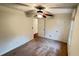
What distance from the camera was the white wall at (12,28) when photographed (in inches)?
104

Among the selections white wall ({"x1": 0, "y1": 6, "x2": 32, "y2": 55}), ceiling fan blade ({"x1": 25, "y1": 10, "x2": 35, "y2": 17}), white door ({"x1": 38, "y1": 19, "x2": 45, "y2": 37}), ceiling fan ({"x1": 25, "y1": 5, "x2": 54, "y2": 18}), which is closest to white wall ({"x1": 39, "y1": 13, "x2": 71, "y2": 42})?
white door ({"x1": 38, "y1": 19, "x2": 45, "y2": 37})

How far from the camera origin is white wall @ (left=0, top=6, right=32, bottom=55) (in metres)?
2.63

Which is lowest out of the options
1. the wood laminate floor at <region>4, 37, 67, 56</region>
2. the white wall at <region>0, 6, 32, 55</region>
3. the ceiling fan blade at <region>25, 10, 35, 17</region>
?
the wood laminate floor at <region>4, 37, 67, 56</region>

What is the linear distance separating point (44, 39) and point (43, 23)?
65 cm

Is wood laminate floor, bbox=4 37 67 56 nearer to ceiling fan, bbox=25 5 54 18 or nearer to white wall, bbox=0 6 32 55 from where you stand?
white wall, bbox=0 6 32 55

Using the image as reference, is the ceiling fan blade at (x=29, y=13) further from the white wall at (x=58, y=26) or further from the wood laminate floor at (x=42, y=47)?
the wood laminate floor at (x=42, y=47)

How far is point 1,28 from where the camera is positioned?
2668 millimetres

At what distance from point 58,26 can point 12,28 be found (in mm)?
1441

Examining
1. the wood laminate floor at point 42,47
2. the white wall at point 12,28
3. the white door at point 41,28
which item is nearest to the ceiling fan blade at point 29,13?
the white wall at point 12,28

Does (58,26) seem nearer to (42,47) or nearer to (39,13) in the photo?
(39,13)

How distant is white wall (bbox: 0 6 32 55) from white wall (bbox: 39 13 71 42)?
0.65m

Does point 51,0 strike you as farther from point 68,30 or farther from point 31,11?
point 68,30

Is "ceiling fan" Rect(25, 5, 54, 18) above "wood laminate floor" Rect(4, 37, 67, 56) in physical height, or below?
above

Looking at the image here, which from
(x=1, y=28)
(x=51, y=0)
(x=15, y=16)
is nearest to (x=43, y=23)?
(x=15, y=16)
